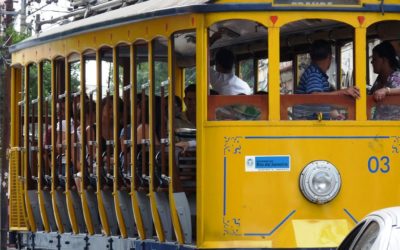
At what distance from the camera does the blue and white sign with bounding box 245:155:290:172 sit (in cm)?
1048

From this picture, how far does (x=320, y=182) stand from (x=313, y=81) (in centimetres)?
89

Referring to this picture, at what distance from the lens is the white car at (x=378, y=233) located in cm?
661

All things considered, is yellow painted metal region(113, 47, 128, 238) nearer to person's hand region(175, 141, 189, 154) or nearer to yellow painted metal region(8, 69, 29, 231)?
person's hand region(175, 141, 189, 154)

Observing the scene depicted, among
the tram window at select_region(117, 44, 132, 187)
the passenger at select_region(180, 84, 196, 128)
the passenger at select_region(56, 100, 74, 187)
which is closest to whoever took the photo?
the passenger at select_region(180, 84, 196, 128)

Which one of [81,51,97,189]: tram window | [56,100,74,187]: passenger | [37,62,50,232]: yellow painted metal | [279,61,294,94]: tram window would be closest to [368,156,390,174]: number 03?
[279,61,294,94]: tram window

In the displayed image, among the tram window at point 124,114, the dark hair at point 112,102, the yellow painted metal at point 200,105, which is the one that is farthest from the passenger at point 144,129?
the yellow painted metal at point 200,105

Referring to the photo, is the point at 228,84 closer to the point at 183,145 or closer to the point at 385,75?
the point at 183,145

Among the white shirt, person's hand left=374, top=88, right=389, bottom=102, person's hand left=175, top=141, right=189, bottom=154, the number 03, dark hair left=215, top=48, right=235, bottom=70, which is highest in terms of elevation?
dark hair left=215, top=48, right=235, bottom=70

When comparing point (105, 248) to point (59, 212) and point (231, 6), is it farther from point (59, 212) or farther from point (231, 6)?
point (231, 6)

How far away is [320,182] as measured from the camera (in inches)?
415

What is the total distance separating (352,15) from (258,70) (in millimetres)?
1524

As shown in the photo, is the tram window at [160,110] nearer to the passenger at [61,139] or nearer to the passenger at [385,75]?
the passenger at [385,75]

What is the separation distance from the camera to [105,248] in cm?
1270

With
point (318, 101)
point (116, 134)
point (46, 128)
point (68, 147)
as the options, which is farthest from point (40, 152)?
point (318, 101)
